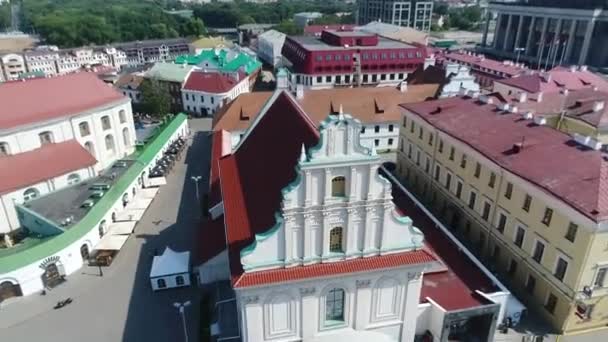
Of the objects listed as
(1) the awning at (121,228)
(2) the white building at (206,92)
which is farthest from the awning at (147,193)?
(2) the white building at (206,92)

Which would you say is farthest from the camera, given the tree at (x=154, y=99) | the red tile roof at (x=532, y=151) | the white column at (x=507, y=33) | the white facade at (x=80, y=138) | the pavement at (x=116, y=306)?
the white column at (x=507, y=33)

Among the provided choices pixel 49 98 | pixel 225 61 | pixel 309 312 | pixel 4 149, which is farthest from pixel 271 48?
pixel 309 312

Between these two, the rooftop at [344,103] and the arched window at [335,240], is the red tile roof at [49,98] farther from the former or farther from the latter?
the arched window at [335,240]

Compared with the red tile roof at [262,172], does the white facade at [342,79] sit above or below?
below

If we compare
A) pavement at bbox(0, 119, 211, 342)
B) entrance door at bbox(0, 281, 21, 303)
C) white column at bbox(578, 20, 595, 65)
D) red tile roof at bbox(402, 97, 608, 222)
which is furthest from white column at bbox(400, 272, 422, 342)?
white column at bbox(578, 20, 595, 65)

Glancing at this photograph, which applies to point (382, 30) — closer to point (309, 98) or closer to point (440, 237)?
point (309, 98)

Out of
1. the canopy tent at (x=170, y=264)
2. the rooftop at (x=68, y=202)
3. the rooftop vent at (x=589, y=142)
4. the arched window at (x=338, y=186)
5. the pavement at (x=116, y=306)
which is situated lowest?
the pavement at (x=116, y=306)

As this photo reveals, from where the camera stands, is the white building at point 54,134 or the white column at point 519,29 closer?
the white building at point 54,134

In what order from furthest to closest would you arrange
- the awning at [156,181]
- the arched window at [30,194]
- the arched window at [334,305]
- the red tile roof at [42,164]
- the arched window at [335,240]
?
the awning at [156,181], the arched window at [30,194], the red tile roof at [42,164], the arched window at [334,305], the arched window at [335,240]
